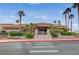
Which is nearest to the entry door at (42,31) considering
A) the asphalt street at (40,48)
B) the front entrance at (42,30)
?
the front entrance at (42,30)

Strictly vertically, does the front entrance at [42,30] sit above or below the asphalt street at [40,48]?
above

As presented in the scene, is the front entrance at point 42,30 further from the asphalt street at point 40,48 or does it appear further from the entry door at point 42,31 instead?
the asphalt street at point 40,48

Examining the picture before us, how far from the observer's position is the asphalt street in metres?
10.1

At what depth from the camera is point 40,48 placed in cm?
1014

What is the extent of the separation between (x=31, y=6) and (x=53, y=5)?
1.19 ft

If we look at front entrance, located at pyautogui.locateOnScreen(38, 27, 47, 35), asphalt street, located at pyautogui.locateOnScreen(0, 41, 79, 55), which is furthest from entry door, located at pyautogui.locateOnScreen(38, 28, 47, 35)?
asphalt street, located at pyautogui.locateOnScreen(0, 41, 79, 55)

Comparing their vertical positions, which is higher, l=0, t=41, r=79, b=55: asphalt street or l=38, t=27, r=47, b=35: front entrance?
l=38, t=27, r=47, b=35: front entrance

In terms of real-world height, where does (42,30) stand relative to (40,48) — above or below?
above

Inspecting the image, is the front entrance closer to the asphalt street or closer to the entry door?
the entry door

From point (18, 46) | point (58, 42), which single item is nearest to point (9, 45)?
point (18, 46)

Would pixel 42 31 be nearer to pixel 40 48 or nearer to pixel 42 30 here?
pixel 42 30

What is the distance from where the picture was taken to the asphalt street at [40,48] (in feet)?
33.2

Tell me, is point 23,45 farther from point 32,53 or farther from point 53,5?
point 53,5

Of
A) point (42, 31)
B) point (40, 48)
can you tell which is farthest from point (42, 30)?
point (40, 48)
